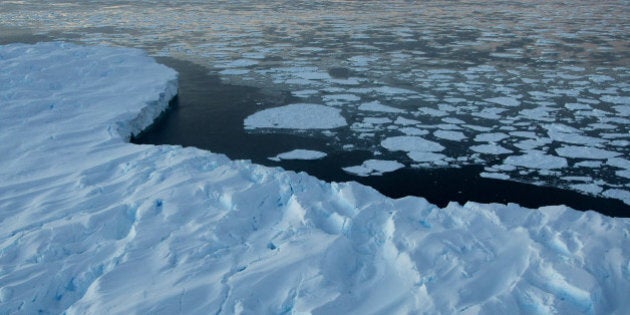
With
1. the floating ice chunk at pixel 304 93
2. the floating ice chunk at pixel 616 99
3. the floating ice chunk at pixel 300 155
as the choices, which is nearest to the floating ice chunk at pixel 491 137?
the floating ice chunk at pixel 300 155

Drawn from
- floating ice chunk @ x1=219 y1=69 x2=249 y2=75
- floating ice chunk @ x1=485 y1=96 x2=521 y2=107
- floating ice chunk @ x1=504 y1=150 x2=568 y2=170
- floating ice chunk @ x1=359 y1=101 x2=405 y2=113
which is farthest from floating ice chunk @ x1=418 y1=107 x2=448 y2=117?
floating ice chunk @ x1=219 y1=69 x2=249 y2=75

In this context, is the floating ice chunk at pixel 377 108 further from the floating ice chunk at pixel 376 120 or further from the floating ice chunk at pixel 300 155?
the floating ice chunk at pixel 300 155

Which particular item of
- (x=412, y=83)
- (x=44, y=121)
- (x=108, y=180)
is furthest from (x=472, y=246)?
(x=412, y=83)

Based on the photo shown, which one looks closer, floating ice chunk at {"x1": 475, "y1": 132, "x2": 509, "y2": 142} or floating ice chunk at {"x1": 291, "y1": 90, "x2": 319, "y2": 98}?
floating ice chunk at {"x1": 475, "y1": 132, "x2": 509, "y2": 142}

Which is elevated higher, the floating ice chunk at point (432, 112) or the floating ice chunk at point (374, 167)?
the floating ice chunk at point (432, 112)

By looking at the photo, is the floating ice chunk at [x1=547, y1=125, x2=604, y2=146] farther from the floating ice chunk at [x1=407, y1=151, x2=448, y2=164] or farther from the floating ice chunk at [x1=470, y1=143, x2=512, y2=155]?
the floating ice chunk at [x1=407, y1=151, x2=448, y2=164]

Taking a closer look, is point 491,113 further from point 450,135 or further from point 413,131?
point 413,131

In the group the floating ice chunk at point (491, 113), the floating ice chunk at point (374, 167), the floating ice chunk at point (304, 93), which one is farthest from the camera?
the floating ice chunk at point (304, 93)
